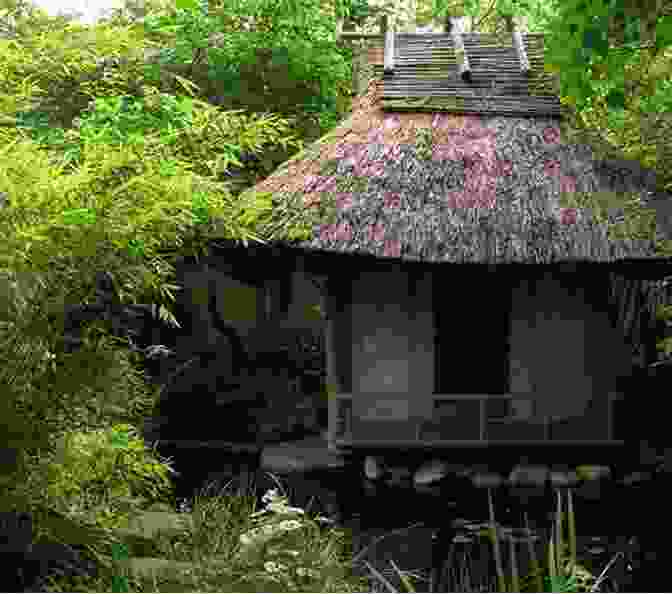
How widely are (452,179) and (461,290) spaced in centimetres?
118

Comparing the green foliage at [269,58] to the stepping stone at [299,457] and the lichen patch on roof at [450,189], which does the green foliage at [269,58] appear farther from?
the stepping stone at [299,457]

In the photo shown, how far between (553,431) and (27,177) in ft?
20.3

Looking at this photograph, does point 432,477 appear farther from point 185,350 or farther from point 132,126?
point 185,350

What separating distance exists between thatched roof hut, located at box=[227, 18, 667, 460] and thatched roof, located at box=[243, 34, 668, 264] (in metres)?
0.02

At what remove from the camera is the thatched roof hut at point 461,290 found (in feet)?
26.4

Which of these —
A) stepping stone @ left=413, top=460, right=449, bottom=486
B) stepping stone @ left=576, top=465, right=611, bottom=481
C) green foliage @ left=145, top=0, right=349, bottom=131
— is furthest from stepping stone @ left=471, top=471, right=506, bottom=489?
green foliage @ left=145, top=0, right=349, bottom=131

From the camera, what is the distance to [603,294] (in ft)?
28.0

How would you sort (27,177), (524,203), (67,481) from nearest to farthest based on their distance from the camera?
(27,177), (67,481), (524,203)

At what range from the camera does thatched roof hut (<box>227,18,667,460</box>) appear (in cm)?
804

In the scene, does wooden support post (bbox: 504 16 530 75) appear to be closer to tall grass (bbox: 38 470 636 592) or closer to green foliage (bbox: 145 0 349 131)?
green foliage (bbox: 145 0 349 131)

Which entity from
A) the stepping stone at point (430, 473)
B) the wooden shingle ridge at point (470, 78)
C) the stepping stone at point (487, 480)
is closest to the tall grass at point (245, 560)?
the stepping stone at point (430, 473)

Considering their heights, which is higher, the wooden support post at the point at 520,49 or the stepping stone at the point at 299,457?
the wooden support post at the point at 520,49

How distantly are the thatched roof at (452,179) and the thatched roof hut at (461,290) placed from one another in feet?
0.07

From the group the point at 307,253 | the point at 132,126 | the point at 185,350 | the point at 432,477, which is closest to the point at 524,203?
the point at 307,253
